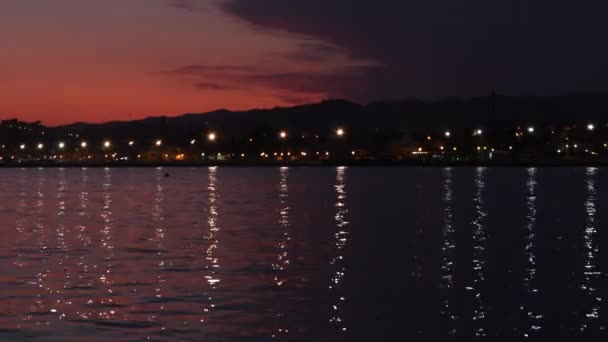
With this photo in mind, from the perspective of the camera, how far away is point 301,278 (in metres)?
22.6

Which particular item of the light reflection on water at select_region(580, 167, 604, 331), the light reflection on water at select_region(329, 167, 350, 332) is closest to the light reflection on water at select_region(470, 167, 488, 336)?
the light reflection on water at select_region(580, 167, 604, 331)

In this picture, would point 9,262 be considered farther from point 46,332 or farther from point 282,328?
point 282,328

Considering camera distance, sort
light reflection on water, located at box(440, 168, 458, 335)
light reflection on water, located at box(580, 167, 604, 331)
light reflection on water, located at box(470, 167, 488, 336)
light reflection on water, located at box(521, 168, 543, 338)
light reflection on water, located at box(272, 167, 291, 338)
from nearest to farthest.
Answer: light reflection on water, located at box(272, 167, 291, 338) → light reflection on water, located at box(521, 168, 543, 338) → light reflection on water, located at box(470, 167, 488, 336) → light reflection on water, located at box(580, 167, 604, 331) → light reflection on water, located at box(440, 168, 458, 335)

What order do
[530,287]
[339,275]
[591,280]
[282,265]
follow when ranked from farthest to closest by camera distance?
[282,265] < [339,275] < [591,280] < [530,287]

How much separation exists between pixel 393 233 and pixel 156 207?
21295mm

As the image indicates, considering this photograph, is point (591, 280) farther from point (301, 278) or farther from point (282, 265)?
point (282, 265)

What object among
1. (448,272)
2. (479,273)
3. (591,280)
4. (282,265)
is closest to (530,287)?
(591,280)

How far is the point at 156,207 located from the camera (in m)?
53.6

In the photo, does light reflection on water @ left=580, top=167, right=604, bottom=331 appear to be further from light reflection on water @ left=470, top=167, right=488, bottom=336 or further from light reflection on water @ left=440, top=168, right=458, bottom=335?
light reflection on water @ left=440, top=168, right=458, bottom=335

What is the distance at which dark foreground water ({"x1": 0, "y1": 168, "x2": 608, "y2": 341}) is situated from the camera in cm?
1667

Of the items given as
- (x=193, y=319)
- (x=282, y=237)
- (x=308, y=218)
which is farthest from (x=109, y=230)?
(x=193, y=319)

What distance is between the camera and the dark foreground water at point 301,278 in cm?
1667

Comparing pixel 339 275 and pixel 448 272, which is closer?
pixel 339 275

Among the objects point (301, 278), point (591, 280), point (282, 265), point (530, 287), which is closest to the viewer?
point (530, 287)
